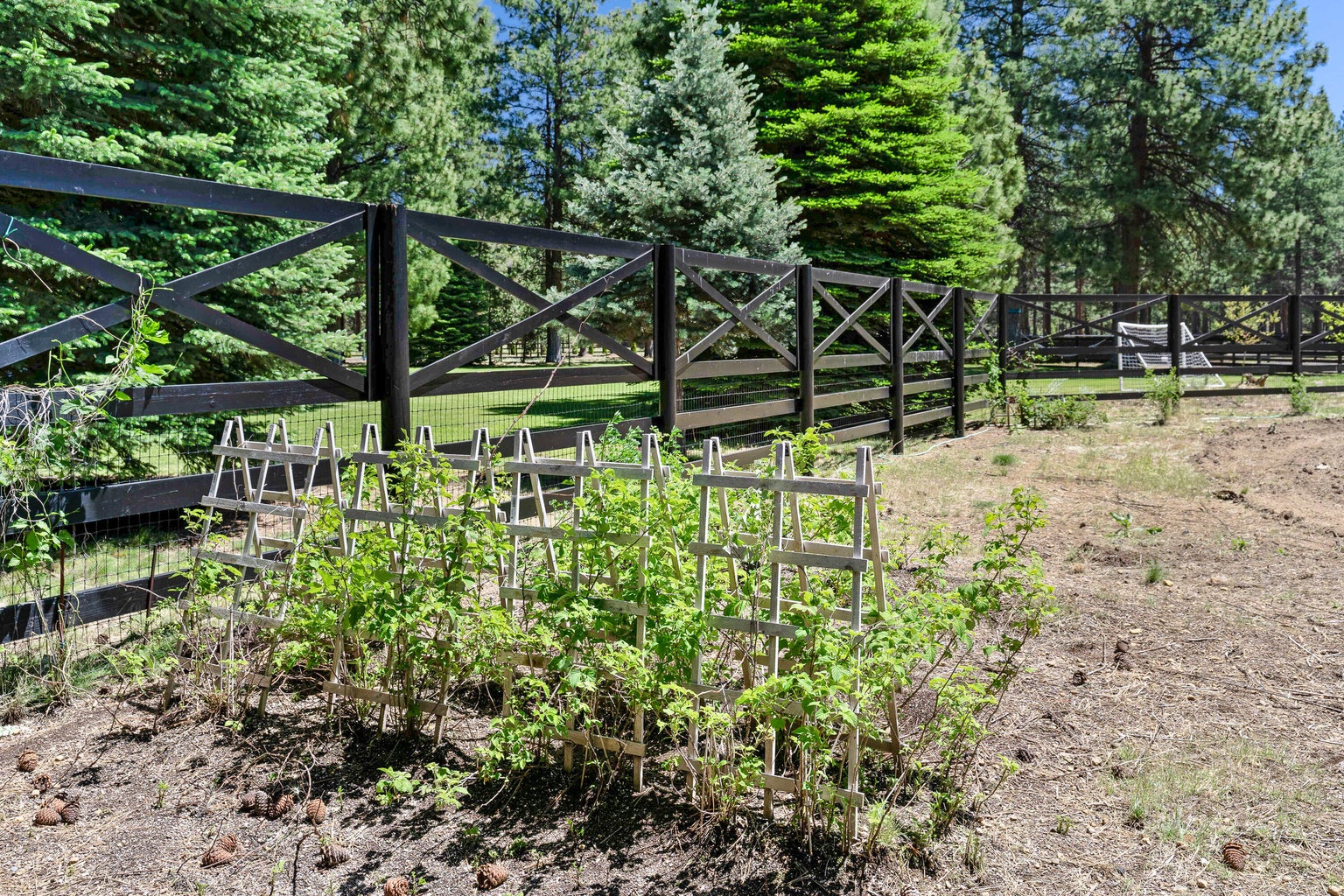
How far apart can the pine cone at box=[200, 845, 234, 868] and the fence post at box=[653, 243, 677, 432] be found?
4416mm

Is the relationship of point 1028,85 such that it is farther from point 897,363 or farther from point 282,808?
point 282,808

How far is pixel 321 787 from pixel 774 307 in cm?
982

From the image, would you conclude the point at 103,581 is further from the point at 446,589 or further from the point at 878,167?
the point at 878,167

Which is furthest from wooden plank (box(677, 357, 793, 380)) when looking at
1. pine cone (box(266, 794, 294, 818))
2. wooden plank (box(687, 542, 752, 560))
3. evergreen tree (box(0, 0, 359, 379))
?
pine cone (box(266, 794, 294, 818))

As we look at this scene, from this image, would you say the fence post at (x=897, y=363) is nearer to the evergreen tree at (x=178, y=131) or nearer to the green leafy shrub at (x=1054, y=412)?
the green leafy shrub at (x=1054, y=412)

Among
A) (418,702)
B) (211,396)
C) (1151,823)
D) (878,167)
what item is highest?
(878,167)

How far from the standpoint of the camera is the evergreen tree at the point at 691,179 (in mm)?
12547

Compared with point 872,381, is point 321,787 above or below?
below

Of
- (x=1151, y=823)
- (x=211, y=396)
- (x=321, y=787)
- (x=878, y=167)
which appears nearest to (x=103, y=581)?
(x=211, y=396)

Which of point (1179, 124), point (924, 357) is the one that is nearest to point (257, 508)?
point (924, 357)

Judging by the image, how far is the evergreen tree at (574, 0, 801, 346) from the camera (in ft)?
41.2

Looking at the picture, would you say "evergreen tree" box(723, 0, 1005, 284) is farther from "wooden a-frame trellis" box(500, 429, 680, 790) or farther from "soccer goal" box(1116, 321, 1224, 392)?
"wooden a-frame trellis" box(500, 429, 680, 790)

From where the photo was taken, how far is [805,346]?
8898 millimetres

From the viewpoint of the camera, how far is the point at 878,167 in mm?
15711
